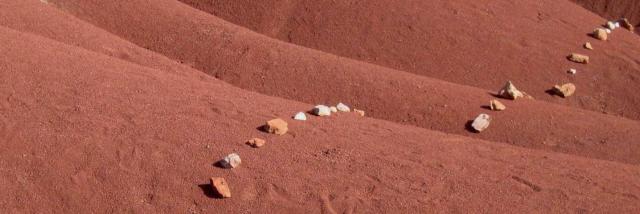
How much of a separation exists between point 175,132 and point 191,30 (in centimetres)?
459

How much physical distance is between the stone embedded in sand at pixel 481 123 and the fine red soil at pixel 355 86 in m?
0.08

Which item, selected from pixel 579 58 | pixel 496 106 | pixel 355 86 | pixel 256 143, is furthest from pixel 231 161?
pixel 579 58

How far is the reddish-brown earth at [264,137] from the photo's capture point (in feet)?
19.3

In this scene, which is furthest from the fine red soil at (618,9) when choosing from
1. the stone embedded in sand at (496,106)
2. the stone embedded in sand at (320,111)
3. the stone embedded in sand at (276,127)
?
the stone embedded in sand at (276,127)

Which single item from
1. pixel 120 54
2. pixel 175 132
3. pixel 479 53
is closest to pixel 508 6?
pixel 479 53

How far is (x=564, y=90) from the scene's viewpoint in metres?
10.9

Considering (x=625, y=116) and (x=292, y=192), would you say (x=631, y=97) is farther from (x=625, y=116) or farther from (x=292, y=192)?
(x=292, y=192)

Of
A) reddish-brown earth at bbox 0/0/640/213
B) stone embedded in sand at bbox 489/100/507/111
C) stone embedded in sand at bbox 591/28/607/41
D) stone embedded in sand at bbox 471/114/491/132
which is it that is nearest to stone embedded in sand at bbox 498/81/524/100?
reddish-brown earth at bbox 0/0/640/213

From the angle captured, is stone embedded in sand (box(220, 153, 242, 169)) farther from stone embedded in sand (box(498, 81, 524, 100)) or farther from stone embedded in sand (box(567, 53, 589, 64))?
stone embedded in sand (box(567, 53, 589, 64))

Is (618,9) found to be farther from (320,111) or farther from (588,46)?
(320,111)

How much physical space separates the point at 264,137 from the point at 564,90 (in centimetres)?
575

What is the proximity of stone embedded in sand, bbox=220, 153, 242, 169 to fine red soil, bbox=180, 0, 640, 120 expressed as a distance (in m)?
5.69

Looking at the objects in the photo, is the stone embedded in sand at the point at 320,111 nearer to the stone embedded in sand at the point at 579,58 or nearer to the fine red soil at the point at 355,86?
the fine red soil at the point at 355,86

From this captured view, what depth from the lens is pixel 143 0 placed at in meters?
11.6
